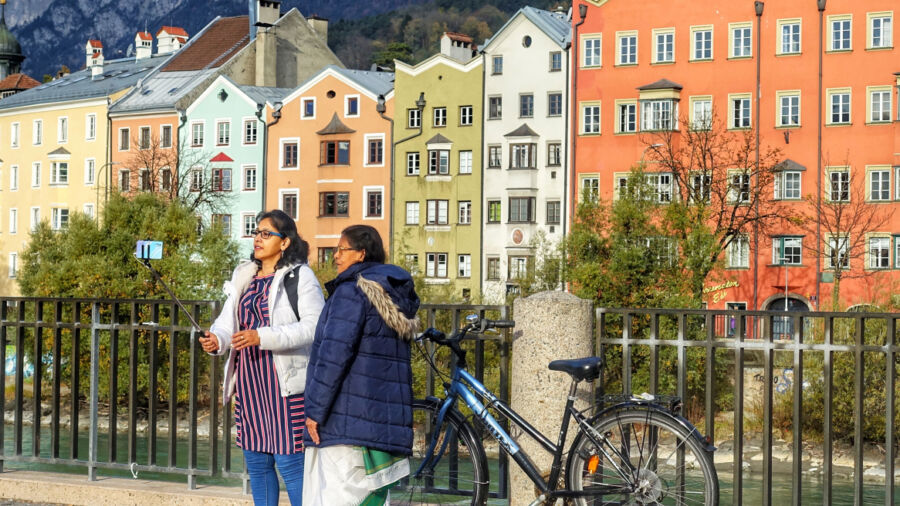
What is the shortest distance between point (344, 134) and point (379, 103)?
252 cm

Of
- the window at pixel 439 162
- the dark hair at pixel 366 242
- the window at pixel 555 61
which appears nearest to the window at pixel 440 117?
the window at pixel 439 162

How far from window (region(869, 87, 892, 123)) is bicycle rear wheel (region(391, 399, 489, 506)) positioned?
161 ft

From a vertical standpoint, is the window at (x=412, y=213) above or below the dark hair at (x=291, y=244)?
above

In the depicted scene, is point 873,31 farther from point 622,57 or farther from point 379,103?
point 379,103

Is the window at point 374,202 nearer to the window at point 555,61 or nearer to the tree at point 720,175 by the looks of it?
the window at point 555,61

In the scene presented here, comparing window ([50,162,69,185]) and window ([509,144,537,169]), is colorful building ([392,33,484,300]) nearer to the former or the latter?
window ([509,144,537,169])

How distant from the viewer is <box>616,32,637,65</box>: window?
5856 cm

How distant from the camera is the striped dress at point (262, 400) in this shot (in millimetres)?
7168

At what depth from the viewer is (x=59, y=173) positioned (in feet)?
262

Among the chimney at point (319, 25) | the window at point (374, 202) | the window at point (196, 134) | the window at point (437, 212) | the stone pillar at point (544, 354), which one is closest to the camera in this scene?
the stone pillar at point (544, 354)

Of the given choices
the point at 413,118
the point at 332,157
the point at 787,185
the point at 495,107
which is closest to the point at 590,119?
the point at 495,107

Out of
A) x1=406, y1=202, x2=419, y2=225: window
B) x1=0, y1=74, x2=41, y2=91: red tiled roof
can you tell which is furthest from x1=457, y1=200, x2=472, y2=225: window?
x1=0, y1=74, x2=41, y2=91: red tiled roof

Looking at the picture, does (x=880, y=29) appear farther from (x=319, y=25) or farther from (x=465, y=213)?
(x=319, y=25)

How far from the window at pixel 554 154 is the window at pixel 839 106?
11505mm
